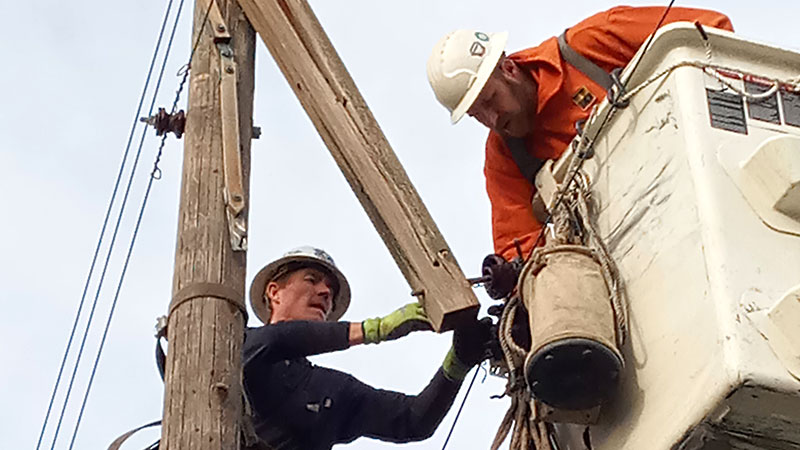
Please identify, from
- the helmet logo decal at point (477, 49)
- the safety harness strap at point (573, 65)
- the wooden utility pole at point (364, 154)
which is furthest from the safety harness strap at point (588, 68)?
the wooden utility pole at point (364, 154)

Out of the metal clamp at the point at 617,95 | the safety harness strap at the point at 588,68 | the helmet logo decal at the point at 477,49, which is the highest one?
the helmet logo decal at the point at 477,49

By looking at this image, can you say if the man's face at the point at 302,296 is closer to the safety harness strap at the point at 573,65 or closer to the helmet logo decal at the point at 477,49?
the safety harness strap at the point at 573,65

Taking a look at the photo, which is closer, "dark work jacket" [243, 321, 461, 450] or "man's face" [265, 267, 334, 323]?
"dark work jacket" [243, 321, 461, 450]

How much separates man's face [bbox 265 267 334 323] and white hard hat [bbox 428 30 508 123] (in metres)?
1.23

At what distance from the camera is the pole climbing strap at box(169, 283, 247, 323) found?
15.5ft

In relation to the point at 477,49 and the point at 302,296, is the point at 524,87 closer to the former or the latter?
the point at 477,49

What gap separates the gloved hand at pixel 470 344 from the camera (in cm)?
494

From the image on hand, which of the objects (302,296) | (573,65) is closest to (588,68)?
(573,65)

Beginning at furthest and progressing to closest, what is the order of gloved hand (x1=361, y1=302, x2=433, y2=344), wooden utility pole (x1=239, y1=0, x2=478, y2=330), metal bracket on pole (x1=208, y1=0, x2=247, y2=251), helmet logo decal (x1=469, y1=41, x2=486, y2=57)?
helmet logo decal (x1=469, y1=41, x2=486, y2=57), gloved hand (x1=361, y1=302, x2=433, y2=344), metal bracket on pole (x1=208, y1=0, x2=247, y2=251), wooden utility pole (x1=239, y1=0, x2=478, y2=330)

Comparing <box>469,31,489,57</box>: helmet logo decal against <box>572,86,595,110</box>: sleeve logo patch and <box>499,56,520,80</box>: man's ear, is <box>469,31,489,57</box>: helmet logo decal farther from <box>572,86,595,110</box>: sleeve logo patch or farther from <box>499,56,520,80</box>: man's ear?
<box>572,86,595,110</box>: sleeve logo patch

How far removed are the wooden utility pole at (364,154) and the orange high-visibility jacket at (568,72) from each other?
2.20 ft

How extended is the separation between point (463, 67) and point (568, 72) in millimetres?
438

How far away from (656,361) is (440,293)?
2.25 feet

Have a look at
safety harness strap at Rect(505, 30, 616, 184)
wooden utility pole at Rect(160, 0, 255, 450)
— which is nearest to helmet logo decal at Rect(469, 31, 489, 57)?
safety harness strap at Rect(505, 30, 616, 184)
